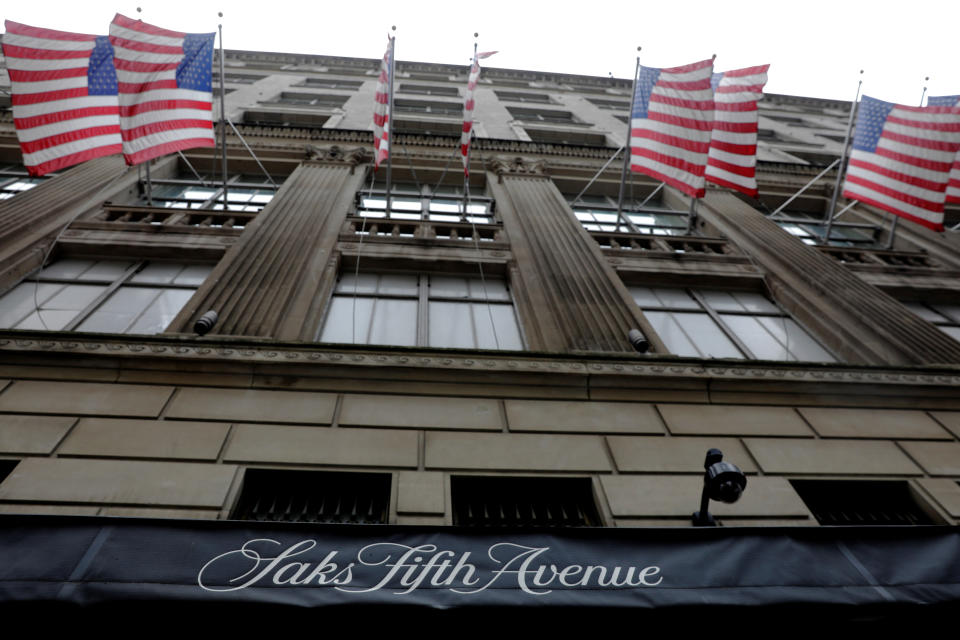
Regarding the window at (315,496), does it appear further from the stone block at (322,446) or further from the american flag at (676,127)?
the american flag at (676,127)

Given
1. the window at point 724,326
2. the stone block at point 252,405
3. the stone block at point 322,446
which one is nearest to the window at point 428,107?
the window at point 724,326

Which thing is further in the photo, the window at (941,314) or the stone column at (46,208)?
the window at (941,314)

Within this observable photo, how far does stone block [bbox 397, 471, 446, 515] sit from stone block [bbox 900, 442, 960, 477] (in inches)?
257

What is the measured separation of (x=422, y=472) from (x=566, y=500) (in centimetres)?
182

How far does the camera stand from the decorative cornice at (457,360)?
7.27 m

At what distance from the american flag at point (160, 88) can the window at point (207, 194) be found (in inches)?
149

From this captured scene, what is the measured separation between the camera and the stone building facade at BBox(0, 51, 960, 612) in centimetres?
632

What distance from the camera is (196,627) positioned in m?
4.02

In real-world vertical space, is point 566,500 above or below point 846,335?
below

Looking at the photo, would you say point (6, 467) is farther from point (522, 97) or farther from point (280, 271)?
point (522, 97)

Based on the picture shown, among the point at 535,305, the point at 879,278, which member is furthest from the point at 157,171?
the point at 879,278

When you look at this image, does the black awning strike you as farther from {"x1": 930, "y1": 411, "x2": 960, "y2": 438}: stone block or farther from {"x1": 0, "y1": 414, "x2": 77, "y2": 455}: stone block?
{"x1": 930, "y1": 411, "x2": 960, "y2": 438}: stone block

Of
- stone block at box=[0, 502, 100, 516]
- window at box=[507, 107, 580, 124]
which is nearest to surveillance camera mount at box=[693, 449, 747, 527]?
stone block at box=[0, 502, 100, 516]

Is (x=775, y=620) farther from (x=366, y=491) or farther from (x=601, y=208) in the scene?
(x=601, y=208)
